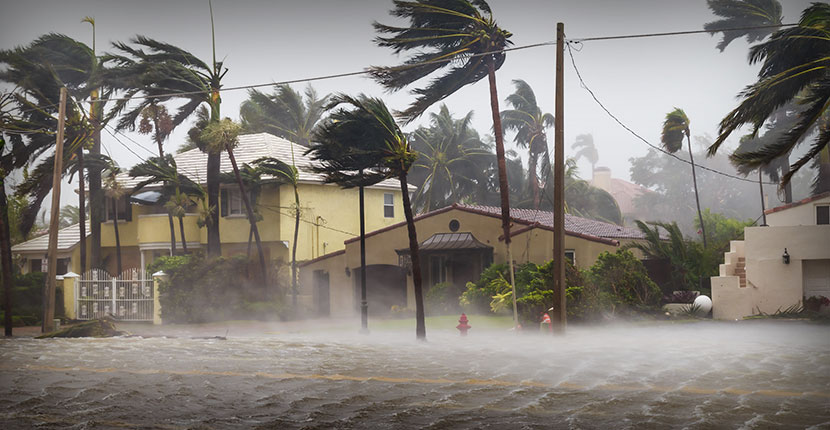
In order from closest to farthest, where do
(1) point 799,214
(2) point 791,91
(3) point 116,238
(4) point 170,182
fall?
(2) point 791,91 → (1) point 799,214 → (4) point 170,182 → (3) point 116,238

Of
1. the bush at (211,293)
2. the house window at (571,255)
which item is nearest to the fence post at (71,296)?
the bush at (211,293)

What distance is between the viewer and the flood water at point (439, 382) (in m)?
11.6

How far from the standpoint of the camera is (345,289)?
37031 mm

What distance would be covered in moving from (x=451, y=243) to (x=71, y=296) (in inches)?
582

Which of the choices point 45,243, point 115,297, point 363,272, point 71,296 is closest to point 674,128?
point 363,272

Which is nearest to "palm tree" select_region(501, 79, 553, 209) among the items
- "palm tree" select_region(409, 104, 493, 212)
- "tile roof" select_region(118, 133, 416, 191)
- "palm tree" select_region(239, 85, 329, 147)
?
"palm tree" select_region(409, 104, 493, 212)

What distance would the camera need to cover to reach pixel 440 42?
3019cm

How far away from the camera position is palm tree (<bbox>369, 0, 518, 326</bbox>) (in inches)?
1160

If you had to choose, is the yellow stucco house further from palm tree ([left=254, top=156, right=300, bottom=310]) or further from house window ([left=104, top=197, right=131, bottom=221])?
palm tree ([left=254, top=156, right=300, bottom=310])

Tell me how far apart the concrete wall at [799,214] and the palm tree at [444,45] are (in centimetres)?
979

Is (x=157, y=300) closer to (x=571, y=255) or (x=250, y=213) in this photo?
(x=250, y=213)

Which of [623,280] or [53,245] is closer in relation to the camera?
[53,245]

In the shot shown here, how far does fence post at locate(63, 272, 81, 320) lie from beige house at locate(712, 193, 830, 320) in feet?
76.5

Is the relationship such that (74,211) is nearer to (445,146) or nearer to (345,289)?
(445,146)
